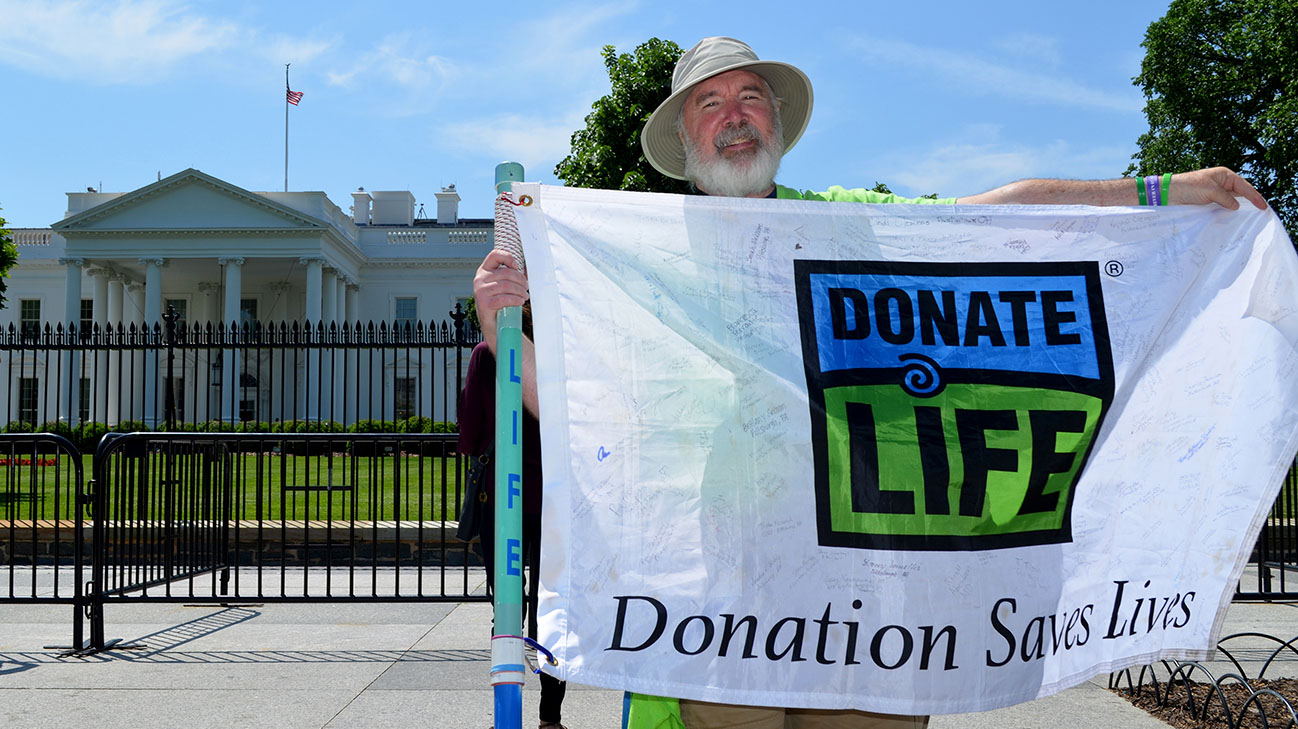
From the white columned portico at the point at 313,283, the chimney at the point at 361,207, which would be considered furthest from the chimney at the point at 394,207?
the white columned portico at the point at 313,283

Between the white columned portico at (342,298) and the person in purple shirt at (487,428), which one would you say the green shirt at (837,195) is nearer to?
the person in purple shirt at (487,428)

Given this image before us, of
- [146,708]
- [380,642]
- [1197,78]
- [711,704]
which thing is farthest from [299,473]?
[1197,78]

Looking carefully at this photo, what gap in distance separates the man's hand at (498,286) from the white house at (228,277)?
3798 centimetres

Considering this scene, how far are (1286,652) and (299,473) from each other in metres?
17.2

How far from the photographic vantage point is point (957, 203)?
290 centimetres

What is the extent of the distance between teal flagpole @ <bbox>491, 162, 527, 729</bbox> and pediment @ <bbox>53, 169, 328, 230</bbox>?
45.7 metres

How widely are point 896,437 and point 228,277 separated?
4776 centimetres

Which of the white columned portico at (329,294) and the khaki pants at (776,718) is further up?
the white columned portico at (329,294)

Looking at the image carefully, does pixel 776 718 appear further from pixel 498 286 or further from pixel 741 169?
pixel 741 169

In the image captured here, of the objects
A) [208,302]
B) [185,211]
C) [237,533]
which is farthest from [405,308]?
[237,533]

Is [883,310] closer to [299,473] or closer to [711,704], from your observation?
[711,704]

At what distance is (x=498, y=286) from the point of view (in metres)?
2.54

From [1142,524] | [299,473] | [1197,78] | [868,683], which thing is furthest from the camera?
[1197,78]

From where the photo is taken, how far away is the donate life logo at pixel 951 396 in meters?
2.59
